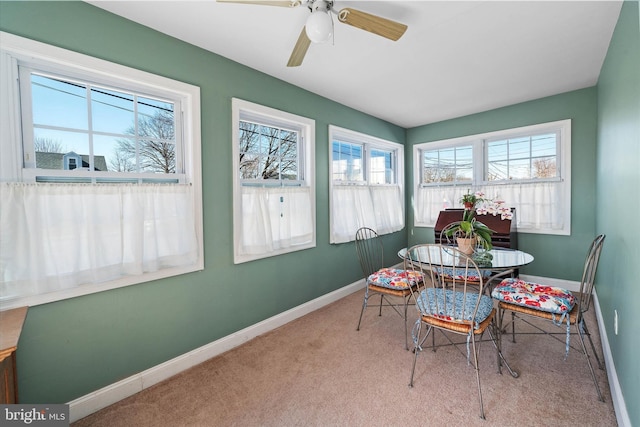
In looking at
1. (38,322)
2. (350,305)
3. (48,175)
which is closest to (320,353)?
(350,305)

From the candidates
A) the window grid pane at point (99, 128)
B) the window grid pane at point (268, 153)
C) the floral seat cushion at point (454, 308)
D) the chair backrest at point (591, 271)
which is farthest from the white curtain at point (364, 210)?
the chair backrest at point (591, 271)

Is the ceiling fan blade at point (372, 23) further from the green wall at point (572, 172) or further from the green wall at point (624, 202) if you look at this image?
the green wall at point (572, 172)

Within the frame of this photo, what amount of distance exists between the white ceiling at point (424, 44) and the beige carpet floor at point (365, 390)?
8.11 feet

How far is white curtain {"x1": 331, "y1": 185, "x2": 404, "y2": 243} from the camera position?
350cm

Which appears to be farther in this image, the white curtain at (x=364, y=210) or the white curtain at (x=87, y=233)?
the white curtain at (x=364, y=210)

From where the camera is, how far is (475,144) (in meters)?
4.14

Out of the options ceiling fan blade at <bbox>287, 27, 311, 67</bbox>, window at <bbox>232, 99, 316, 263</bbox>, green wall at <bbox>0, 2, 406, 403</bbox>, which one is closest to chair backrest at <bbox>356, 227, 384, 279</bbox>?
green wall at <bbox>0, 2, 406, 403</bbox>

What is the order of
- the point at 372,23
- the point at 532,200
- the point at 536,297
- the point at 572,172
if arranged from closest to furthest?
the point at 372,23
the point at 536,297
the point at 572,172
the point at 532,200

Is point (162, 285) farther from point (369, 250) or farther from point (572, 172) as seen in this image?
point (572, 172)

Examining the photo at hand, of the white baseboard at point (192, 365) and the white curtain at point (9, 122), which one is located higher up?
the white curtain at point (9, 122)

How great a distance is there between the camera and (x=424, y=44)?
2.22 m

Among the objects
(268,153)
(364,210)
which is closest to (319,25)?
(268,153)

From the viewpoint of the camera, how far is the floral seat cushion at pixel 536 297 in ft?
5.93

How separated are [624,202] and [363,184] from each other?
104 inches
